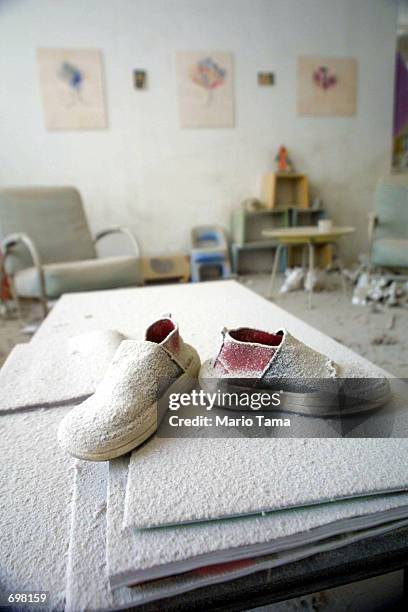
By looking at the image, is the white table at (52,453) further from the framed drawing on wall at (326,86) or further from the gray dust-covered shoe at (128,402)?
the framed drawing on wall at (326,86)

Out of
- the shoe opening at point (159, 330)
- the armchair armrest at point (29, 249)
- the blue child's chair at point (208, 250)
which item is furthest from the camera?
the blue child's chair at point (208, 250)

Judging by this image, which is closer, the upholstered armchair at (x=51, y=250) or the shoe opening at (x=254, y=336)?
the shoe opening at (x=254, y=336)

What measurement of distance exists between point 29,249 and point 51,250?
227 millimetres

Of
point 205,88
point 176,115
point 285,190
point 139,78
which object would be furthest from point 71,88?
point 285,190

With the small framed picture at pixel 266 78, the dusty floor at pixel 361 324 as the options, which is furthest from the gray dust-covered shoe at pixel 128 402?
the small framed picture at pixel 266 78

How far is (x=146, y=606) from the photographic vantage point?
13.8 inches

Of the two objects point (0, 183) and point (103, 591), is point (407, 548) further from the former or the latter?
point (0, 183)

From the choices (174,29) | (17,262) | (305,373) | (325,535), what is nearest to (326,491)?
(325,535)

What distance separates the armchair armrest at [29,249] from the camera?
1920mm

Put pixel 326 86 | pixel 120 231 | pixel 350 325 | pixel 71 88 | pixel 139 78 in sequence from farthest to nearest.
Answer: pixel 326 86, pixel 139 78, pixel 71 88, pixel 120 231, pixel 350 325

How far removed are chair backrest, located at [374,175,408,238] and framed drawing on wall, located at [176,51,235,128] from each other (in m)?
1.41

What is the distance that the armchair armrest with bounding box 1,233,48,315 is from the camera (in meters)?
1.92

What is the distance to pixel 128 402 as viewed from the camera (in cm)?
49

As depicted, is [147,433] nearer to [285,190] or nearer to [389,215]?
[389,215]
